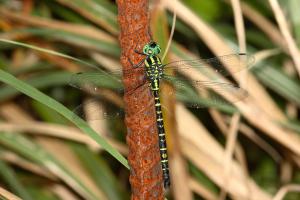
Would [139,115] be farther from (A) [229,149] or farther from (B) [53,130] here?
(B) [53,130]

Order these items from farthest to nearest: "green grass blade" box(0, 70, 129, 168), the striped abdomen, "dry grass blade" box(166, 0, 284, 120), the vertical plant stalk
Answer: "dry grass blade" box(166, 0, 284, 120), the striped abdomen, "green grass blade" box(0, 70, 129, 168), the vertical plant stalk

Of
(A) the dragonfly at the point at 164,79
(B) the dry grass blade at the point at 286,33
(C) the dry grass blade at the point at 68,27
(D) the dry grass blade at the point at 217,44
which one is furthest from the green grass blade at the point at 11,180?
(B) the dry grass blade at the point at 286,33

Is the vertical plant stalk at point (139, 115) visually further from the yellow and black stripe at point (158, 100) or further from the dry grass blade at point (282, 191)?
the dry grass blade at point (282, 191)

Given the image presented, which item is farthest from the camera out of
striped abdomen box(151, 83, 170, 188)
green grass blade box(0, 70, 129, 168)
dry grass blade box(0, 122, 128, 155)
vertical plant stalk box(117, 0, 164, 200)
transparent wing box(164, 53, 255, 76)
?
dry grass blade box(0, 122, 128, 155)

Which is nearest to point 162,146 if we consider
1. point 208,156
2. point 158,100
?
point 158,100

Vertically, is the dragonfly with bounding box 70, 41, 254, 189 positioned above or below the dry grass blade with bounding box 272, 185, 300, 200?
above

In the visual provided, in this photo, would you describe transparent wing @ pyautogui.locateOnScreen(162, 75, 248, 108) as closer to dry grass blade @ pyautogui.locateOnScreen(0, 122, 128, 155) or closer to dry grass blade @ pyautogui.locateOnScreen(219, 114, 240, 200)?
dry grass blade @ pyautogui.locateOnScreen(219, 114, 240, 200)

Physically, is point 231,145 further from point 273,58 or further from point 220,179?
point 273,58

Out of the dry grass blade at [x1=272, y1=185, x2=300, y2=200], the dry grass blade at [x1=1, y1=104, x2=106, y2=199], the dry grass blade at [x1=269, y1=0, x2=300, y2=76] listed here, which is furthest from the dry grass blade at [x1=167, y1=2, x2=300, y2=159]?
the dry grass blade at [x1=1, y1=104, x2=106, y2=199]
